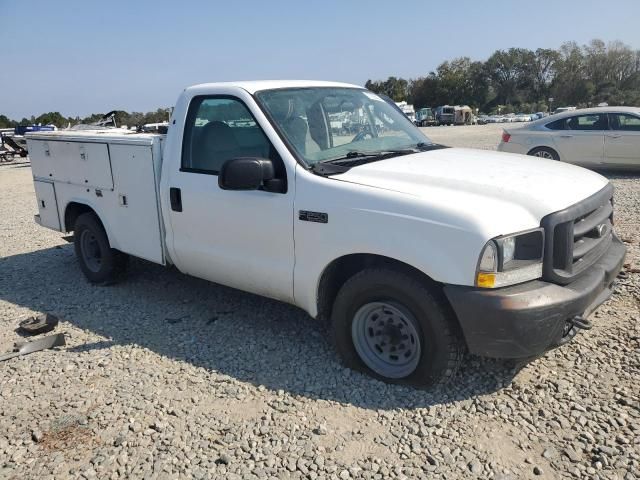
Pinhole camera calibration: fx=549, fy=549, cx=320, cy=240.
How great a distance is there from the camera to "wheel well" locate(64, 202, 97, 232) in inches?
240

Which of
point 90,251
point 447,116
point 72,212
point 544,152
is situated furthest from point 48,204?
point 447,116

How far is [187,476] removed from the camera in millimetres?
2924

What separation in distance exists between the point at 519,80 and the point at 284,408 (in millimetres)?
124587

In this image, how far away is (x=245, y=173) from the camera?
3.69m

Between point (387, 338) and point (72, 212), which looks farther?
point (72, 212)

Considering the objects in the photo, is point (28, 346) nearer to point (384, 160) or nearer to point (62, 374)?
point (62, 374)

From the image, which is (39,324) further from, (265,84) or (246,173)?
(265,84)

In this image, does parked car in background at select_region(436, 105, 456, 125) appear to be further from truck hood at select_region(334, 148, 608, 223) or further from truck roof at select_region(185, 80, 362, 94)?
truck hood at select_region(334, 148, 608, 223)

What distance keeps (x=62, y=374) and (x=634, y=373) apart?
4019mm

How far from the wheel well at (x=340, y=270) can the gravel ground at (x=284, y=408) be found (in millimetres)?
487

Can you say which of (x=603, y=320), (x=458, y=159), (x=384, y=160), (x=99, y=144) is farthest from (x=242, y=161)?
(x=603, y=320)

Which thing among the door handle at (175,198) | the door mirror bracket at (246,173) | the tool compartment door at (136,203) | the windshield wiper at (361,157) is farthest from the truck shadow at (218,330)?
the windshield wiper at (361,157)

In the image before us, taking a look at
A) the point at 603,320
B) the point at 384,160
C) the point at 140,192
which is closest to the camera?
the point at 384,160

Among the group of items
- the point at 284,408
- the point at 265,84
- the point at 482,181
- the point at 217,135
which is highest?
the point at 265,84
